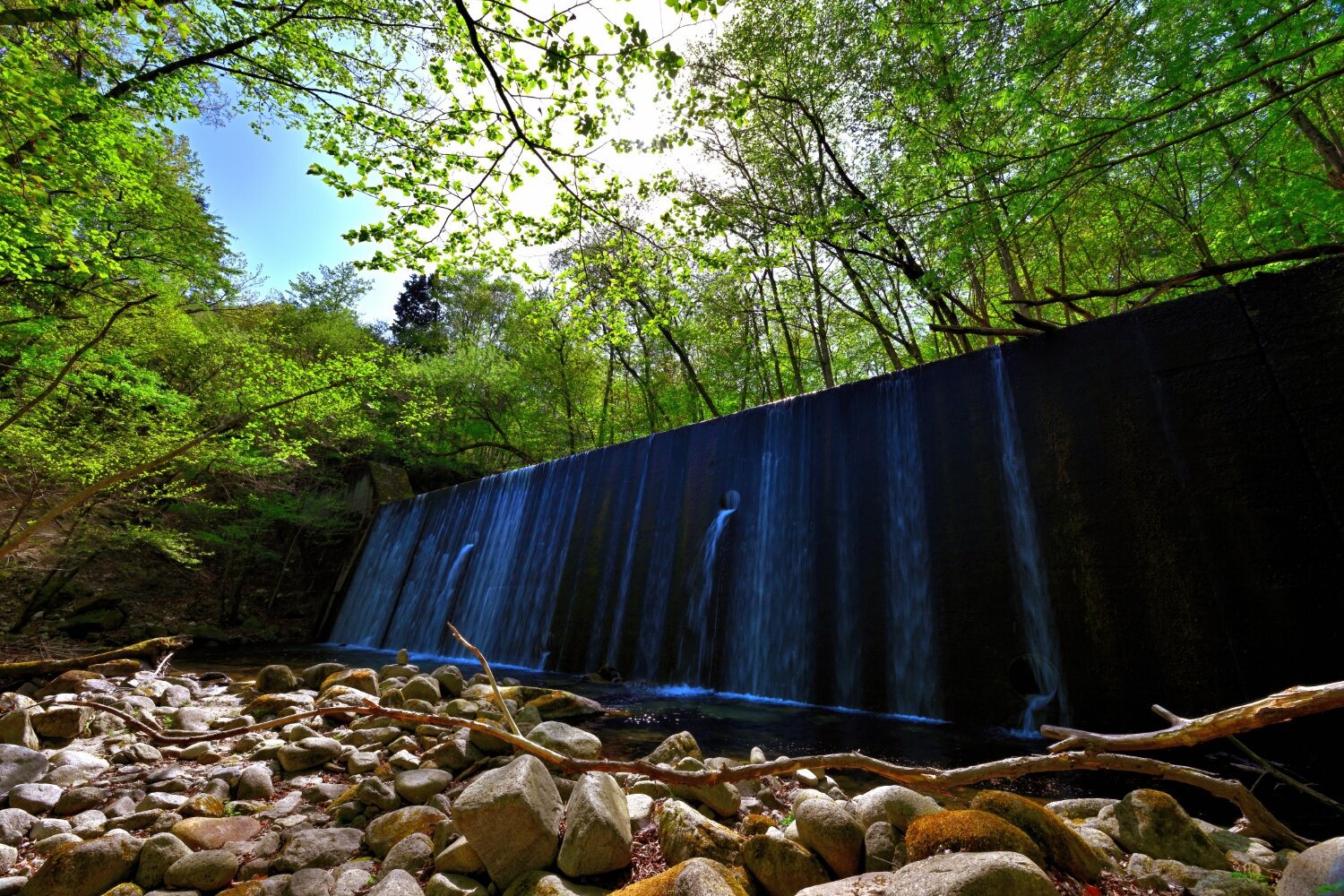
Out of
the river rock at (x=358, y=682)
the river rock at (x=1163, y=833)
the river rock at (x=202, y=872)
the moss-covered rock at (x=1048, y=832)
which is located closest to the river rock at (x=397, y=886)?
the river rock at (x=202, y=872)

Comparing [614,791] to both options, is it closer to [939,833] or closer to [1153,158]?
[939,833]

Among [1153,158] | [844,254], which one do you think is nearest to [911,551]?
[844,254]

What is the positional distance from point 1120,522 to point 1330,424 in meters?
1.23

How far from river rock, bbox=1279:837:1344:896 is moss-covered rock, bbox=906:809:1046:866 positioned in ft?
1.60

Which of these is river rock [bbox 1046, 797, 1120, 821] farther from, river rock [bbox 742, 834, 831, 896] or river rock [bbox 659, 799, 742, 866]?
river rock [bbox 659, 799, 742, 866]

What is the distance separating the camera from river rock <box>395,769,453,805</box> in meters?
2.45

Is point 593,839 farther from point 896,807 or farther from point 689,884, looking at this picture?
point 896,807

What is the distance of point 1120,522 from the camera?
3.90 meters

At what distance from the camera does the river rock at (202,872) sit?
1.86 meters

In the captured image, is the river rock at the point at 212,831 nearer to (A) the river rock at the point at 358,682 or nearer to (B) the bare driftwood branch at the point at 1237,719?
(A) the river rock at the point at 358,682

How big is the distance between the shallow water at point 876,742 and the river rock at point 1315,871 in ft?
3.42

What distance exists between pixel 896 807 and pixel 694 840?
0.70 m

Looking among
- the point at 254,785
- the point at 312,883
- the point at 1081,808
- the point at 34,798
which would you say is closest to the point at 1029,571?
the point at 1081,808

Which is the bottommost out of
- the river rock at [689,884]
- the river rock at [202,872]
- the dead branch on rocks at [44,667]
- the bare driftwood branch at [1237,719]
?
the river rock at [202,872]
